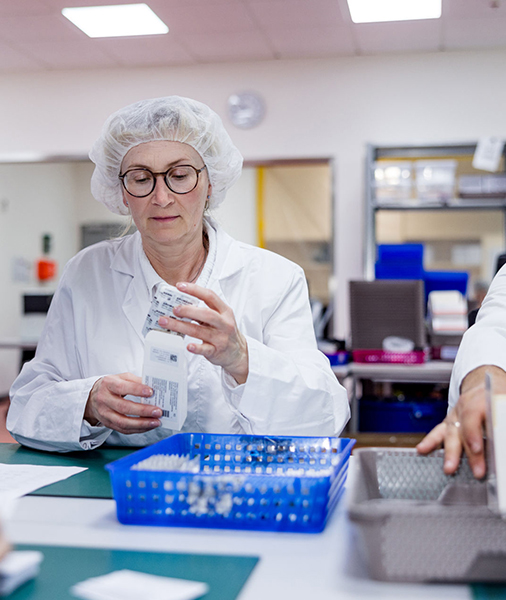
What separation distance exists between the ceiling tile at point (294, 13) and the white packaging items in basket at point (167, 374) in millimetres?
3411

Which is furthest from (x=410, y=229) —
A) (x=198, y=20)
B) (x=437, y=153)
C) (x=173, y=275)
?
(x=173, y=275)

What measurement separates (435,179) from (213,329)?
3.64m

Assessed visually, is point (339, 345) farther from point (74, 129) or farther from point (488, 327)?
point (74, 129)

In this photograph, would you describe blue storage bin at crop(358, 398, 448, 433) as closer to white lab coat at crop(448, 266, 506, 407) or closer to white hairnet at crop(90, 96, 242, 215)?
white hairnet at crop(90, 96, 242, 215)

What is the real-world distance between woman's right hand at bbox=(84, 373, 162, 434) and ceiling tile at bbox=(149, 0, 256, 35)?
10.9 ft

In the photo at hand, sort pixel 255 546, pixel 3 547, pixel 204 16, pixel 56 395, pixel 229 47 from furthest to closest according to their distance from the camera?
pixel 229 47 → pixel 204 16 → pixel 56 395 → pixel 255 546 → pixel 3 547

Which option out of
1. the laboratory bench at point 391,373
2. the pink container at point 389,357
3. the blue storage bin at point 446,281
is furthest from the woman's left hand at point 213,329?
the blue storage bin at point 446,281

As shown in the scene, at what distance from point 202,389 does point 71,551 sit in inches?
28.5

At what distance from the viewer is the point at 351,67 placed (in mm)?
5031

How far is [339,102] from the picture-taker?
200 inches

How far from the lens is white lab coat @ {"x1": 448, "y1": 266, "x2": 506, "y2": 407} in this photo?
108 centimetres

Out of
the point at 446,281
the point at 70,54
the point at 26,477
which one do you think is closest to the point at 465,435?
the point at 26,477

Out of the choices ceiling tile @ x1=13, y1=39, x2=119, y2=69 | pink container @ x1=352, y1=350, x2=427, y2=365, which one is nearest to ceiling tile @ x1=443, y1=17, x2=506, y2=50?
pink container @ x1=352, y1=350, x2=427, y2=365

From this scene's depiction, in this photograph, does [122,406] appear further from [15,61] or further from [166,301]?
[15,61]
